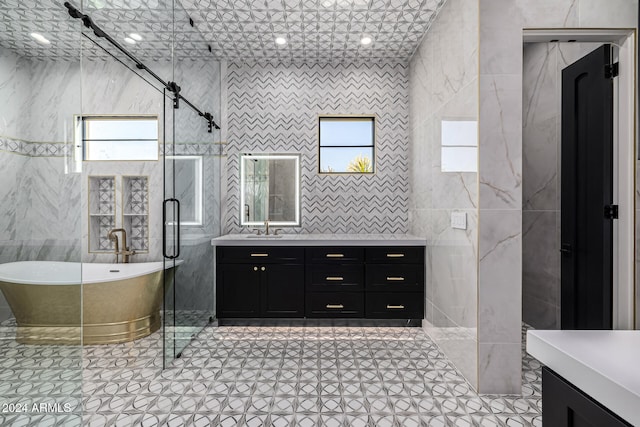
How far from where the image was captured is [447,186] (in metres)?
2.77

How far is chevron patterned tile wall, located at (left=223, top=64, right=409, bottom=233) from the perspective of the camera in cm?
404

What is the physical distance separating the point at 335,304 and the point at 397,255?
0.82 meters

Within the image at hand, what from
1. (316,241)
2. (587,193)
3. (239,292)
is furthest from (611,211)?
(239,292)

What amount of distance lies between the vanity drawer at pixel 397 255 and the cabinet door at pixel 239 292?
1215 millimetres

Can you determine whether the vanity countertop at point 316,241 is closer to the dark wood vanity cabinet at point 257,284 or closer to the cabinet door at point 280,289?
the dark wood vanity cabinet at point 257,284

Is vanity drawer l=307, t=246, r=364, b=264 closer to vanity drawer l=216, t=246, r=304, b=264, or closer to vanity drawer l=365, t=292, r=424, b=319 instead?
vanity drawer l=216, t=246, r=304, b=264

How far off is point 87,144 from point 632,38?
16.5ft

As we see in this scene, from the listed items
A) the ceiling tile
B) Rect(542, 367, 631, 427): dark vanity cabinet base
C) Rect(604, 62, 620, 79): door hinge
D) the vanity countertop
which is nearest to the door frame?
Rect(604, 62, 620, 79): door hinge

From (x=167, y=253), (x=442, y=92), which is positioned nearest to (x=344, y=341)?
(x=167, y=253)

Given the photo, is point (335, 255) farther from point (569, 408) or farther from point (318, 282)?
point (569, 408)

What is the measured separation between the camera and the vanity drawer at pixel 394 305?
11.2 feet

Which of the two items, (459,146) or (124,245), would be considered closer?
(459,146)

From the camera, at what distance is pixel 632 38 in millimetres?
2074

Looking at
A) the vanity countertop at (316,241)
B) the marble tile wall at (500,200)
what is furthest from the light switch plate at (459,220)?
the vanity countertop at (316,241)
